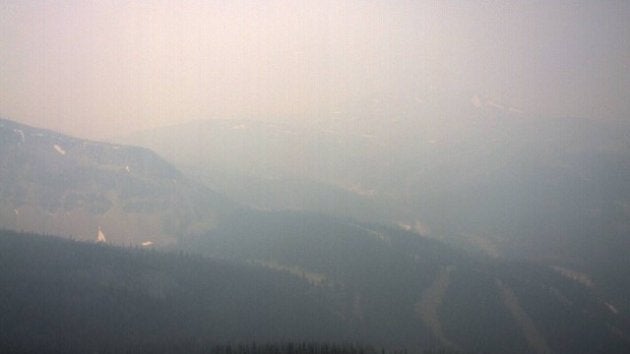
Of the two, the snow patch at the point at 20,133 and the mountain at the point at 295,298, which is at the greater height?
the snow patch at the point at 20,133

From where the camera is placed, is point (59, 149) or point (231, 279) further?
point (59, 149)

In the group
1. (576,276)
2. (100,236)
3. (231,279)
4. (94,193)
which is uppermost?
(94,193)

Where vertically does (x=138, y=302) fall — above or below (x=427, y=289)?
above

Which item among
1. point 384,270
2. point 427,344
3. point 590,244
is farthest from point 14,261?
point 590,244

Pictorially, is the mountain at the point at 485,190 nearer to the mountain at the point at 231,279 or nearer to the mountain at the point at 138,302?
the mountain at the point at 231,279

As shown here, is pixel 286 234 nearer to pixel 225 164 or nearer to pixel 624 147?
pixel 225 164

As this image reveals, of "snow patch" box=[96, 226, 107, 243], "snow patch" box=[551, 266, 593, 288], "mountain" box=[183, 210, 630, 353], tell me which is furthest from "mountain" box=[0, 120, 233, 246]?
"snow patch" box=[551, 266, 593, 288]

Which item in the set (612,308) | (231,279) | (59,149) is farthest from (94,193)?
(612,308)

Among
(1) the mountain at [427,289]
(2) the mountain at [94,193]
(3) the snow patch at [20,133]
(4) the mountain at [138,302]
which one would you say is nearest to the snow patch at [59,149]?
(2) the mountain at [94,193]

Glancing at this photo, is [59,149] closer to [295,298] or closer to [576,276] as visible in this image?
[295,298]
